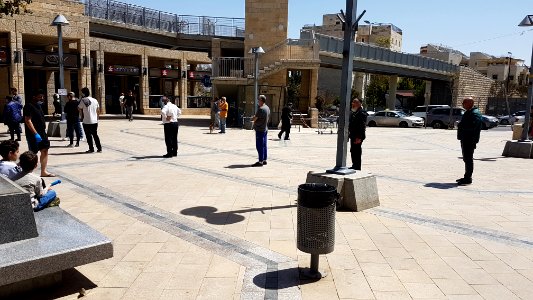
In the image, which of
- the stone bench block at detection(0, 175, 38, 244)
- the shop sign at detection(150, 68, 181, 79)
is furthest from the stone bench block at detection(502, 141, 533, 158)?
the shop sign at detection(150, 68, 181, 79)

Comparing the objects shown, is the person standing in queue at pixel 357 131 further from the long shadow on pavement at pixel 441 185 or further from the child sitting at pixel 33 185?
the child sitting at pixel 33 185

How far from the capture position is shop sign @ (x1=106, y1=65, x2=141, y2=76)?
→ 30.5 m

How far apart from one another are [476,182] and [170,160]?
24.3ft

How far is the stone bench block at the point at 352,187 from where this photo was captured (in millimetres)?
6363

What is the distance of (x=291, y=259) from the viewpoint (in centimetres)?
461

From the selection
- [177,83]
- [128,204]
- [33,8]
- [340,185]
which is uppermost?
[33,8]

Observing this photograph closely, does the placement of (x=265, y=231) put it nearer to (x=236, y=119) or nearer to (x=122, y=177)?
(x=122, y=177)

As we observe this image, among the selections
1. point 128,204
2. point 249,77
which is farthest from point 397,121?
point 128,204

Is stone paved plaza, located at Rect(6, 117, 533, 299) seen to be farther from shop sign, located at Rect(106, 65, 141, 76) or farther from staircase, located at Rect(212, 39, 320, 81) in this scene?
shop sign, located at Rect(106, 65, 141, 76)

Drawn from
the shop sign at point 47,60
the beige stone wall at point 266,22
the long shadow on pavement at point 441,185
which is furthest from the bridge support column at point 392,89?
the long shadow on pavement at point 441,185

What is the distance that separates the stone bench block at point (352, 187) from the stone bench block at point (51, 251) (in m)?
3.53

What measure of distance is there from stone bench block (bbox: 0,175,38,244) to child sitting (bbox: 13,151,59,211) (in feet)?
2.35

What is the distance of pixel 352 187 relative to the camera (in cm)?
637

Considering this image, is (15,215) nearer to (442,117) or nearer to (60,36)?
(60,36)
